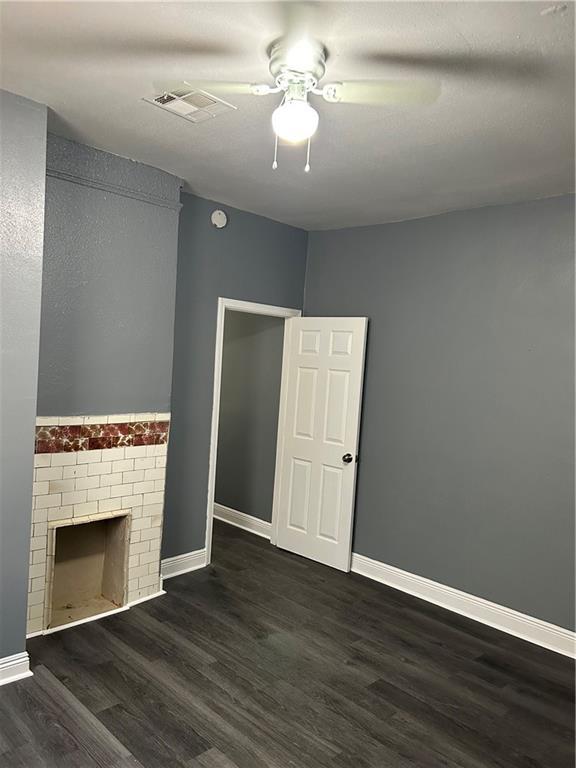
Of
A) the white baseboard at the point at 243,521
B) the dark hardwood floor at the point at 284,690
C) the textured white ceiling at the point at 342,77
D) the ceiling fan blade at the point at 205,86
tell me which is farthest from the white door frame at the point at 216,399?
the ceiling fan blade at the point at 205,86

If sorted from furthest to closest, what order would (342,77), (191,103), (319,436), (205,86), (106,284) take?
(319,436) < (106,284) < (191,103) < (205,86) < (342,77)

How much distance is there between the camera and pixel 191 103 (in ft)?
8.39

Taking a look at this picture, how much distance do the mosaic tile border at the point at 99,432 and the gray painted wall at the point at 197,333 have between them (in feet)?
1.36

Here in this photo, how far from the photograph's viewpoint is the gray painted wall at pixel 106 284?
10.3 feet

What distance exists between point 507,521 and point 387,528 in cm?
95

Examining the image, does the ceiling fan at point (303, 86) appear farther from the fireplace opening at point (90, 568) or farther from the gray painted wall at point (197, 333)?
the fireplace opening at point (90, 568)

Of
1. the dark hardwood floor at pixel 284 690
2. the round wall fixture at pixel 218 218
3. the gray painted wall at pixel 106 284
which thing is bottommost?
the dark hardwood floor at pixel 284 690

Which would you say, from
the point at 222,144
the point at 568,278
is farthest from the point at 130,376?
the point at 568,278

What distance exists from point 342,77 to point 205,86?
58 cm

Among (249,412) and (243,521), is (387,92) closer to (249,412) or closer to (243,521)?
(249,412)

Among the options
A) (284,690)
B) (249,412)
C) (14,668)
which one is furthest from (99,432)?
(249,412)

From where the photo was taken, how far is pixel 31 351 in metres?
2.70

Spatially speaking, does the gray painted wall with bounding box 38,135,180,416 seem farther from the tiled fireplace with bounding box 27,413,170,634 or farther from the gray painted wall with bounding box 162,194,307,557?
the gray painted wall with bounding box 162,194,307,557

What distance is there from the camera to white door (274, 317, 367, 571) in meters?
4.49
